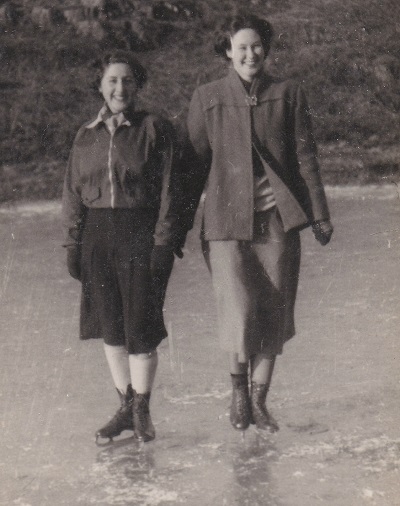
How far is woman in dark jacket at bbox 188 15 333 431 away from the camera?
386 cm

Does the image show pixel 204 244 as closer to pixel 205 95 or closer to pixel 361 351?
pixel 205 95

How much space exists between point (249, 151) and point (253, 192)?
0.16 m

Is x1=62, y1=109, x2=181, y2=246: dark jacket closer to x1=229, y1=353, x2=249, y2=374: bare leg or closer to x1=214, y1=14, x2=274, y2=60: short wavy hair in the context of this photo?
x1=214, y1=14, x2=274, y2=60: short wavy hair

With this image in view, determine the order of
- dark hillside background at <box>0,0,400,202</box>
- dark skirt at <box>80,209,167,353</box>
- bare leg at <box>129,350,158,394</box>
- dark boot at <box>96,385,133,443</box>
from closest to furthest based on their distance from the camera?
dark skirt at <box>80,209,167,353</box>
bare leg at <box>129,350,158,394</box>
dark boot at <box>96,385,133,443</box>
dark hillside background at <box>0,0,400,202</box>

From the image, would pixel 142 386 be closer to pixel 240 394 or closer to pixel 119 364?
pixel 119 364

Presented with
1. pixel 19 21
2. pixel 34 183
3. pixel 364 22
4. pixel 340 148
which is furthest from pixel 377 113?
pixel 34 183

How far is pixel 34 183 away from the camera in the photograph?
9641mm

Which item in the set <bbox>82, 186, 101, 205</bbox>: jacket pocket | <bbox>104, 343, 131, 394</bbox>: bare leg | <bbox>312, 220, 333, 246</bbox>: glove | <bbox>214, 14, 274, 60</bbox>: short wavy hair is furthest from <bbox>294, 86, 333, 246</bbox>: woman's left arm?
<bbox>104, 343, 131, 394</bbox>: bare leg

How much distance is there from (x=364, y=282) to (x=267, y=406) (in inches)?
86.0

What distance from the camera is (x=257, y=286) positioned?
404 centimetres

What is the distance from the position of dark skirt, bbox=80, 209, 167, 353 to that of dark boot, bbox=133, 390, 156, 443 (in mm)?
207

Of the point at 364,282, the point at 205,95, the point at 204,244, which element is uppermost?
the point at 205,95

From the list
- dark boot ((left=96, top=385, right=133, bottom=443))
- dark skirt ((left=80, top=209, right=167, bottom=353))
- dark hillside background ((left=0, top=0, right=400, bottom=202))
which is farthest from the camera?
dark hillside background ((left=0, top=0, right=400, bottom=202))

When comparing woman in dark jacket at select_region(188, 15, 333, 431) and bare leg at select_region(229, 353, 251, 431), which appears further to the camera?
bare leg at select_region(229, 353, 251, 431)
